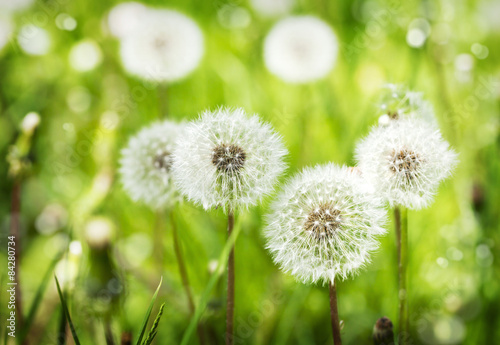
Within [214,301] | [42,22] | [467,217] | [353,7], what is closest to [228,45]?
[353,7]

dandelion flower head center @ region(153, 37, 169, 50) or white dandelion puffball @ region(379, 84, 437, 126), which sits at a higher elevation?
dandelion flower head center @ region(153, 37, 169, 50)

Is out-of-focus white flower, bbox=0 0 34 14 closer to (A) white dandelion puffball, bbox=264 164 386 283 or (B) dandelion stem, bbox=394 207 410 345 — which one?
(A) white dandelion puffball, bbox=264 164 386 283

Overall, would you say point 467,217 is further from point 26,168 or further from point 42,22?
point 42,22

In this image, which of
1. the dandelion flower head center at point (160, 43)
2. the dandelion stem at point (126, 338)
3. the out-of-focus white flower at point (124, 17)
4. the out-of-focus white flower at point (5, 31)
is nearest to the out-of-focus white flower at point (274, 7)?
the out-of-focus white flower at point (124, 17)

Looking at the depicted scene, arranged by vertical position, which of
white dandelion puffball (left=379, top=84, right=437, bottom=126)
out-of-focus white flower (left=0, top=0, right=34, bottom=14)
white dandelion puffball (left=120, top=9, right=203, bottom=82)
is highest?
out-of-focus white flower (left=0, top=0, right=34, bottom=14)

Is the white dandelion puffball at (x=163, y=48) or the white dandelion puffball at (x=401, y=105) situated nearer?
the white dandelion puffball at (x=401, y=105)

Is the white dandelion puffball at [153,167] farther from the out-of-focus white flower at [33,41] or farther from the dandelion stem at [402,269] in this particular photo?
the out-of-focus white flower at [33,41]

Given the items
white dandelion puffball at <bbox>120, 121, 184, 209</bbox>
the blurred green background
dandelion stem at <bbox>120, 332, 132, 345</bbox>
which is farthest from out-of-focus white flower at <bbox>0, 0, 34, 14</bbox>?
dandelion stem at <bbox>120, 332, 132, 345</bbox>

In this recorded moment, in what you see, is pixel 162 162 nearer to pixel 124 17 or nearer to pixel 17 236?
pixel 17 236
